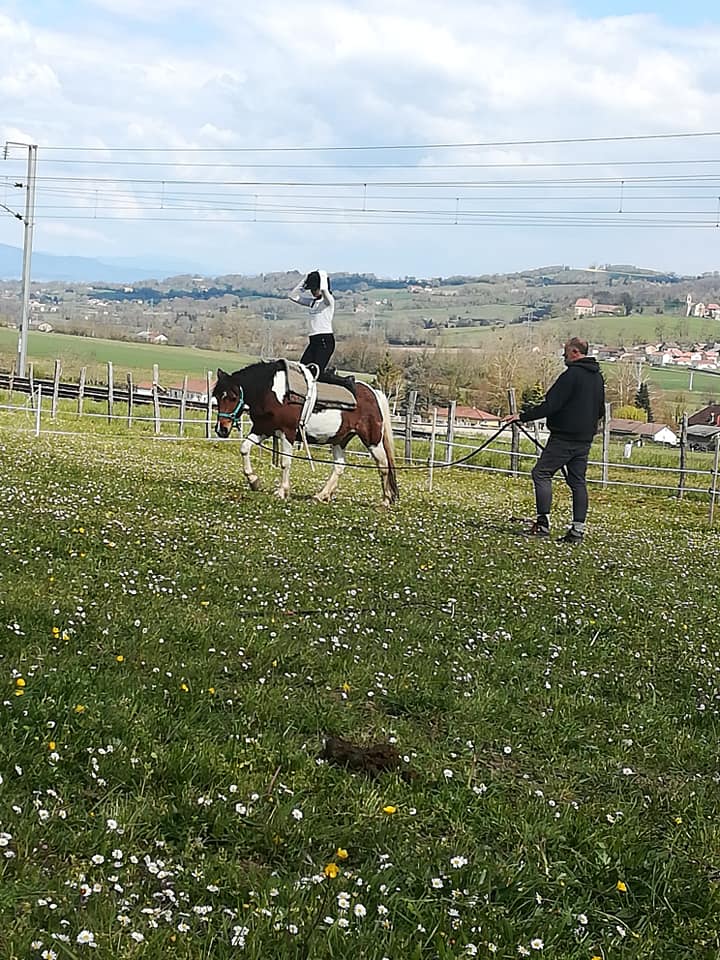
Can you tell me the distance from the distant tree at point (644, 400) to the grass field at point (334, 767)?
52.6 m

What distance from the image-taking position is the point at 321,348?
57.4 feet

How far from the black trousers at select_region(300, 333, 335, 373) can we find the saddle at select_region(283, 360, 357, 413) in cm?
30

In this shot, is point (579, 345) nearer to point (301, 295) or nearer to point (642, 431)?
point (301, 295)

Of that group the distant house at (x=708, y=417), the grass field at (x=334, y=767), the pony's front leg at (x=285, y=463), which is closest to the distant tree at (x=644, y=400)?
the distant house at (x=708, y=417)

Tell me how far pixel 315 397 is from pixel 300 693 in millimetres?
11394

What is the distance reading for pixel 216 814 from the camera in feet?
15.1

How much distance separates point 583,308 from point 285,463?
80.9 meters

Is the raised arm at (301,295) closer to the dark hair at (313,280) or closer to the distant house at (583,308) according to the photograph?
the dark hair at (313,280)

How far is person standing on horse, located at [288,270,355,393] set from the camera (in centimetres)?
1686

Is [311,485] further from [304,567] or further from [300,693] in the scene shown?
[300,693]

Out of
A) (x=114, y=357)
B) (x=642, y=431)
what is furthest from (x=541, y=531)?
(x=114, y=357)

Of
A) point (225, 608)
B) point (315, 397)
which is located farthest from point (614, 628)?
point (315, 397)

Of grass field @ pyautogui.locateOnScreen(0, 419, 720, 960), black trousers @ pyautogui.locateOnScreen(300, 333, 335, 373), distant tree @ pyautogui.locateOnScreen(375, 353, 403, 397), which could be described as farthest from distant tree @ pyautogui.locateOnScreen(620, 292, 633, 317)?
grass field @ pyautogui.locateOnScreen(0, 419, 720, 960)

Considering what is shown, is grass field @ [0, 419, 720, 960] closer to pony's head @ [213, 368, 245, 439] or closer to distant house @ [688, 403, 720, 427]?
pony's head @ [213, 368, 245, 439]
